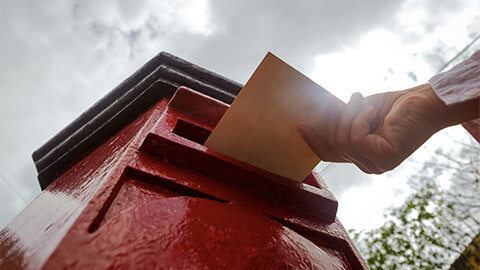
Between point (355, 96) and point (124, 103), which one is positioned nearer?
point (355, 96)

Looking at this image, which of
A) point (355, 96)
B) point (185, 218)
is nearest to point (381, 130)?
point (355, 96)

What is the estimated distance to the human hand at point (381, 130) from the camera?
0.72 m

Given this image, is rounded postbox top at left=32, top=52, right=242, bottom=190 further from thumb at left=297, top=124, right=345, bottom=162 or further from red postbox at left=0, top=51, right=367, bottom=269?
thumb at left=297, top=124, right=345, bottom=162

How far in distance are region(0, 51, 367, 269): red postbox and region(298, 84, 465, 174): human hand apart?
191 mm

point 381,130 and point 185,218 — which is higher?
point 381,130

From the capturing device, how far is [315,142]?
2.63ft

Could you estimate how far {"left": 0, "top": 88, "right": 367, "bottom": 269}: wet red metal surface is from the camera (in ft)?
→ 1.69

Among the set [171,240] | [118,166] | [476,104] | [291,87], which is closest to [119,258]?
[171,240]

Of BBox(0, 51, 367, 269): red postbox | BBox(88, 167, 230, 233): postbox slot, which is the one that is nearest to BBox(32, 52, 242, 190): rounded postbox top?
BBox(0, 51, 367, 269): red postbox

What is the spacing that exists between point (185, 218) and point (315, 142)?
0.40 metres

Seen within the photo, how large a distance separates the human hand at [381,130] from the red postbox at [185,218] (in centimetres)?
19

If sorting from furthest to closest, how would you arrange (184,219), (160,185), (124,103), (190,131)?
1. (124,103)
2. (190,131)
3. (160,185)
4. (184,219)

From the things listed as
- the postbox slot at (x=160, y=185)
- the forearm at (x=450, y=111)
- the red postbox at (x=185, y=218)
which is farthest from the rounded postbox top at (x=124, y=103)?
the forearm at (x=450, y=111)

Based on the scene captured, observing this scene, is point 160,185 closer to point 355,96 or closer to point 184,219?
point 184,219
